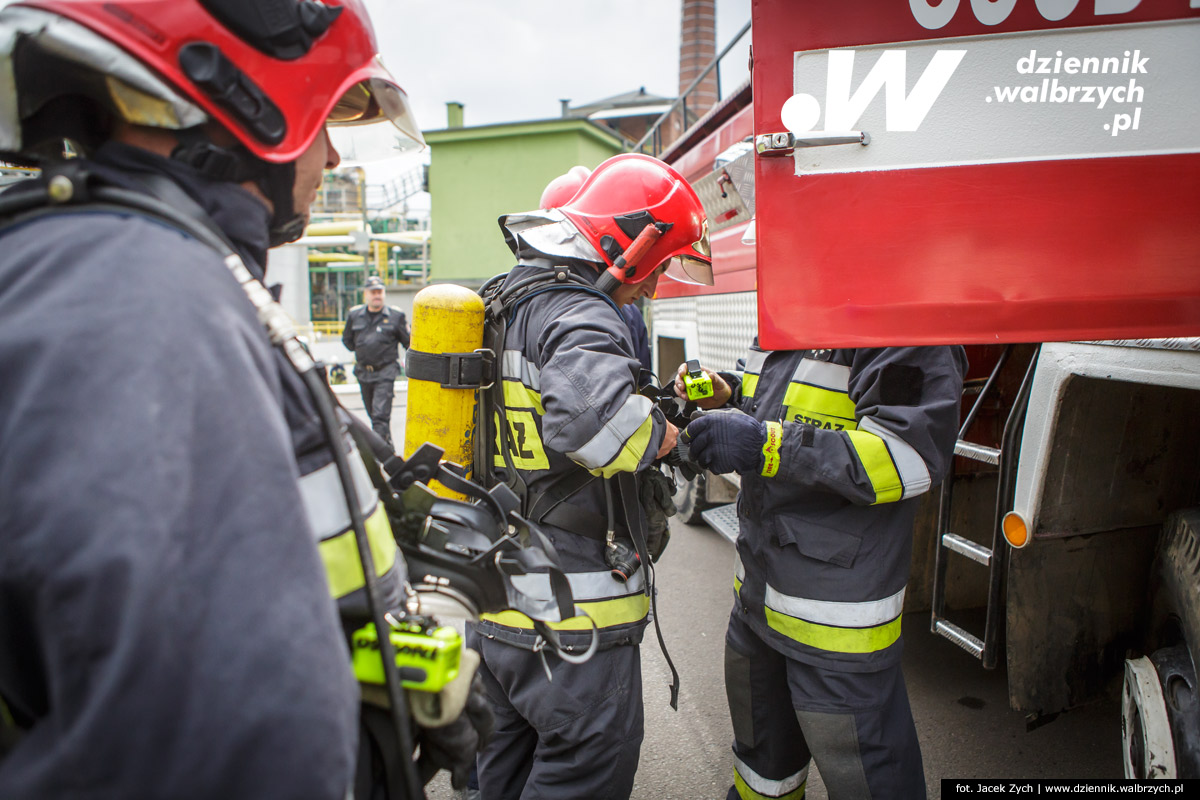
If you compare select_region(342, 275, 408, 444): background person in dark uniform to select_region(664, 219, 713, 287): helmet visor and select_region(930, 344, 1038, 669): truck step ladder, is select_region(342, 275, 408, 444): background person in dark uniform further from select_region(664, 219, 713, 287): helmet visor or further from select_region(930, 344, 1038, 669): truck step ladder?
select_region(930, 344, 1038, 669): truck step ladder

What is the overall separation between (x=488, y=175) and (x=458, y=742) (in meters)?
18.2

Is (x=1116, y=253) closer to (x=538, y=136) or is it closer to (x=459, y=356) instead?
(x=459, y=356)

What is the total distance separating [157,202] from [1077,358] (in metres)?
2.08

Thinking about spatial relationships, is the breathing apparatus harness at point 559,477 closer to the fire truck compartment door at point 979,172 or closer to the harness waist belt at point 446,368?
the harness waist belt at point 446,368

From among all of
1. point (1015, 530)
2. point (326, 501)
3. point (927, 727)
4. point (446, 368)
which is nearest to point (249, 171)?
point (326, 501)

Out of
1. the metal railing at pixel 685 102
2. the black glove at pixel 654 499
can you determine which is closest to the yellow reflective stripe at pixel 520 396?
the black glove at pixel 654 499

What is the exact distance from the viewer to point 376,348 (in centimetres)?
859

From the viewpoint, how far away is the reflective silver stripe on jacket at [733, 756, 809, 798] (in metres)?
2.16

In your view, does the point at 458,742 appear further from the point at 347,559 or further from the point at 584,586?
the point at 584,586

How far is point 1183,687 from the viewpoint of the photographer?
5.77ft

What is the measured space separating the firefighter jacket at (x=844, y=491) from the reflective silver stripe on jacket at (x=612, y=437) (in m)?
0.41

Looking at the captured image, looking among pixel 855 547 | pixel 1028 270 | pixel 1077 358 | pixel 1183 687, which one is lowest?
pixel 1183 687

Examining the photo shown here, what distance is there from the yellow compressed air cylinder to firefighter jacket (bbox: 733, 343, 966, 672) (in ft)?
2.74

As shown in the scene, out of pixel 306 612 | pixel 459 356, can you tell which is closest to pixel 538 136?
pixel 459 356
